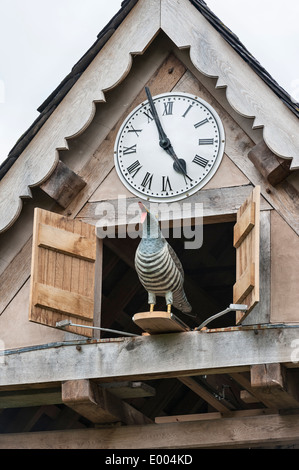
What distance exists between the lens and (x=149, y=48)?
1108cm

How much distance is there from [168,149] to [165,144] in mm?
48

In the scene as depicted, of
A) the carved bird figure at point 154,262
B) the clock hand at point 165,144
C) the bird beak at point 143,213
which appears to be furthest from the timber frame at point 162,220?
the bird beak at point 143,213

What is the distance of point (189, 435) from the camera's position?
10.4m

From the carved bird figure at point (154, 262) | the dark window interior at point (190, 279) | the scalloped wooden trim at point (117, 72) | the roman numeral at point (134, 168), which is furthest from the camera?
the dark window interior at point (190, 279)

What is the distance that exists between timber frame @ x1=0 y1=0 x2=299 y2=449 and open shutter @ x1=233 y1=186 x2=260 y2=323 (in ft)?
0.48

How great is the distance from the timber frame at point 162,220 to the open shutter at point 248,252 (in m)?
0.15

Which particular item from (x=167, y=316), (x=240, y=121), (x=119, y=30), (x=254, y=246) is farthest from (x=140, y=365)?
(x=119, y=30)

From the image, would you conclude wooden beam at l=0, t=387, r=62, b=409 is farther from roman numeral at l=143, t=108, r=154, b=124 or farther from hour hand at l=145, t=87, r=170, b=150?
roman numeral at l=143, t=108, r=154, b=124

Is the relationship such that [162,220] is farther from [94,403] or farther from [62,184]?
[94,403]

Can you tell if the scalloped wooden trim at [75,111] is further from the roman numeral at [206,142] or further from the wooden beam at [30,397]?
the wooden beam at [30,397]

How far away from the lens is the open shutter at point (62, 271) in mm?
10086

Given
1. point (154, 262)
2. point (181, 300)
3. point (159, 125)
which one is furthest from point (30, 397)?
point (159, 125)

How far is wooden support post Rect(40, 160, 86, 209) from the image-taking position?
10.8 m

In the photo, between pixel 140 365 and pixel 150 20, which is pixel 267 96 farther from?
pixel 140 365
